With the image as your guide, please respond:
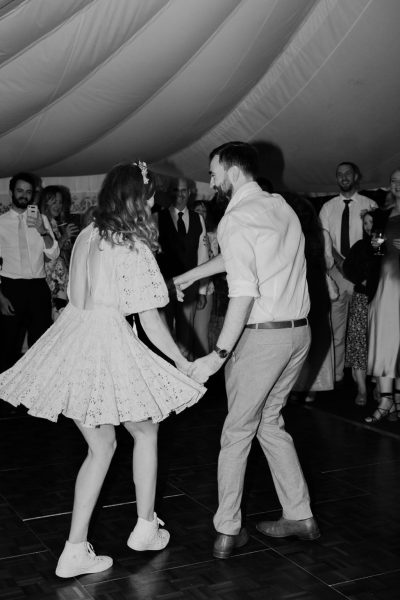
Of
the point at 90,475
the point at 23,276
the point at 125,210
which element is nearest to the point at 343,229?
the point at 23,276

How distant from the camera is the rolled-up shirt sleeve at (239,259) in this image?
263cm

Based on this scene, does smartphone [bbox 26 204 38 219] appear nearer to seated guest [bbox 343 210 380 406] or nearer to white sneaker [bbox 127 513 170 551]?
seated guest [bbox 343 210 380 406]

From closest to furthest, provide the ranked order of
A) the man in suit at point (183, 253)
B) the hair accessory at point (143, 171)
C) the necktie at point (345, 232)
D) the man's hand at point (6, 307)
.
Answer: the hair accessory at point (143, 171) → the man's hand at point (6, 307) → the necktie at point (345, 232) → the man in suit at point (183, 253)

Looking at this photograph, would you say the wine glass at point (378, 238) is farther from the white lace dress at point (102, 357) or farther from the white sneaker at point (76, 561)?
the white sneaker at point (76, 561)

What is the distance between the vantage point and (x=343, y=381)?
6203 millimetres

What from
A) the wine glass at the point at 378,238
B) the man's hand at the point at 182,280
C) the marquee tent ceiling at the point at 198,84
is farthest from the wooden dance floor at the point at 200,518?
the marquee tent ceiling at the point at 198,84

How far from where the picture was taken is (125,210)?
8.63ft

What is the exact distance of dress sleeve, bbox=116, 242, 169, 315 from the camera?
2.60 m

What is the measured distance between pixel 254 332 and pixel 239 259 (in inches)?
11.1

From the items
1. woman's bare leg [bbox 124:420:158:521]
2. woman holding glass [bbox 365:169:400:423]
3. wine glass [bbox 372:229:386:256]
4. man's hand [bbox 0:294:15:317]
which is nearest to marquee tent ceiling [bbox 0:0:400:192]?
man's hand [bbox 0:294:15:317]

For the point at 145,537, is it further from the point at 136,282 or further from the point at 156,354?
the point at 136,282

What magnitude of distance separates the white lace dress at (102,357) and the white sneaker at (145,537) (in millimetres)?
451

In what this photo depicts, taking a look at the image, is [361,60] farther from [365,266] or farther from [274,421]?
[274,421]

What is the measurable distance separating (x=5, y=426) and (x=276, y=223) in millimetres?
2678
